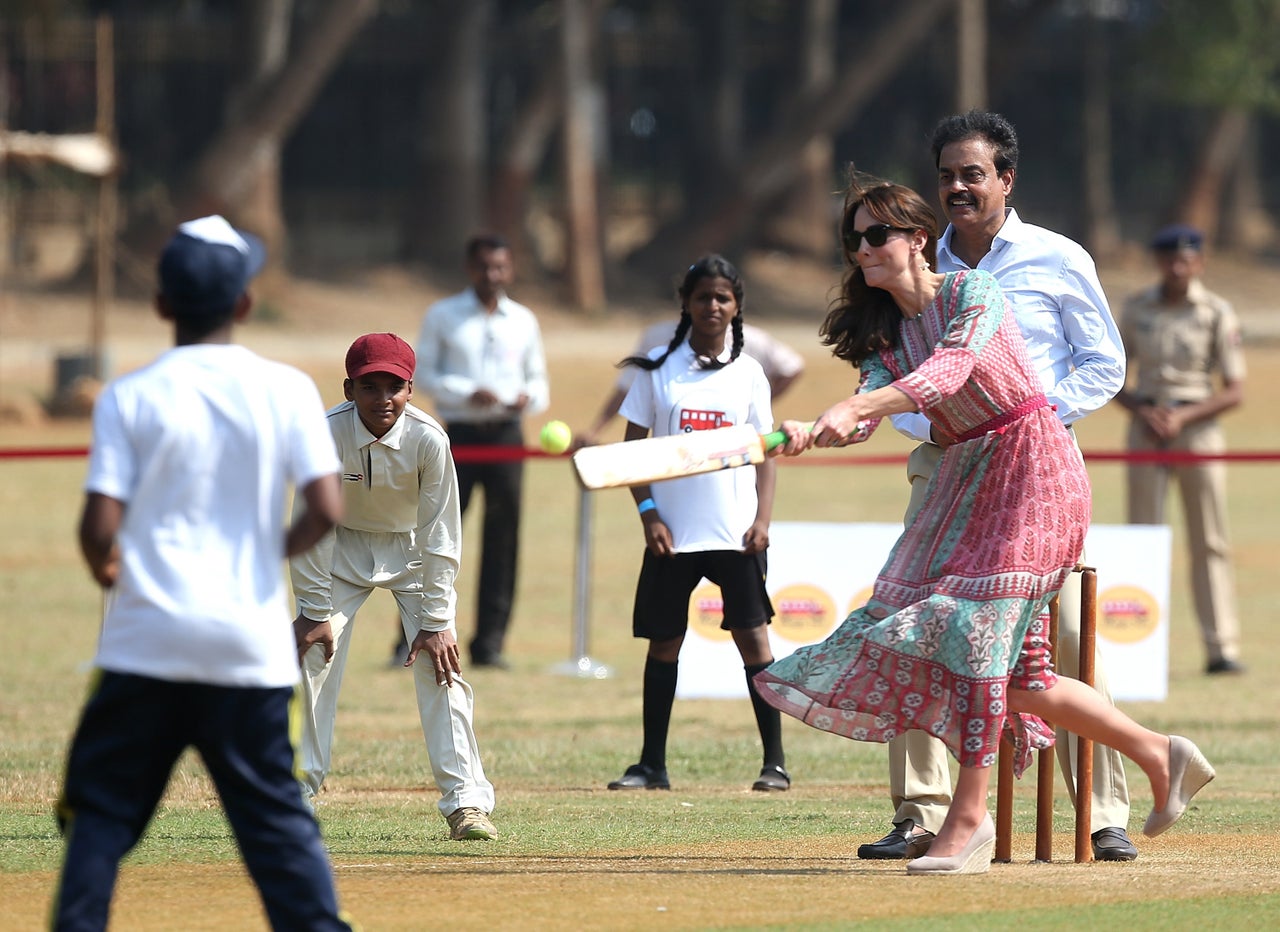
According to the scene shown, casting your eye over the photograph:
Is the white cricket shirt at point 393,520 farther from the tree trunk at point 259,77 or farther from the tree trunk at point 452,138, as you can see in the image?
the tree trunk at point 452,138

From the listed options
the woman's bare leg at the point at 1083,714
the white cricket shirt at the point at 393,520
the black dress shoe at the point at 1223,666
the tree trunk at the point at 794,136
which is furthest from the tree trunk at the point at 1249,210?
the woman's bare leg at the point at 1083,714

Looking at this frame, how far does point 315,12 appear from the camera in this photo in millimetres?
32438

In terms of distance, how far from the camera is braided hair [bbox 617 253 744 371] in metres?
8.50

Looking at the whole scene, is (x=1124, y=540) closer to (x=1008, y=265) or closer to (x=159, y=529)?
(x=1008, y=265)

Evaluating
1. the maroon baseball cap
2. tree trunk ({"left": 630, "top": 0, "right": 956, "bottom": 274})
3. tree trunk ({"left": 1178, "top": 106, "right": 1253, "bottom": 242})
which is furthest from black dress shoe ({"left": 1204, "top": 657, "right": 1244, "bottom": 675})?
tree trunk ({"left": 1178, "top": 106, "right": 1253, "bottom": 242})

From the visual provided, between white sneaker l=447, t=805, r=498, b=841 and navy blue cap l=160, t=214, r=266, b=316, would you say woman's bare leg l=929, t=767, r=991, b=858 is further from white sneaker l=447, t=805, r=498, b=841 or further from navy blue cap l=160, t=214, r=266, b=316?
navy blue cap l=160, t=214, r=266, b=316

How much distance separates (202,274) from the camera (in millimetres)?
4574

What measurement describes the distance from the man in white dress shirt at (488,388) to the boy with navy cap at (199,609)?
749 cm

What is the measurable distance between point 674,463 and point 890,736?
1184 mm

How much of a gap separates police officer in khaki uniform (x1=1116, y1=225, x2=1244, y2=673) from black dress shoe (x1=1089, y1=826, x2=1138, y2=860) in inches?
246

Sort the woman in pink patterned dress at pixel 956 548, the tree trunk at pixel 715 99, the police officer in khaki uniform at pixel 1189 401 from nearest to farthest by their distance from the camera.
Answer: the woman in pink patterned dress at pixel 956 548
the police officer in khaki uniform at pixel 1189 401
the tree trunk at pixel 715 99

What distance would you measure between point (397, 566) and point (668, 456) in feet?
6.85

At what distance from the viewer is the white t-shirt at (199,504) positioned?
441cm

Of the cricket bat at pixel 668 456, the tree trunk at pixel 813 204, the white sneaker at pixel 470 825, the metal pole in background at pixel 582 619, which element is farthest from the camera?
the tree trunk at pixel 813 204
